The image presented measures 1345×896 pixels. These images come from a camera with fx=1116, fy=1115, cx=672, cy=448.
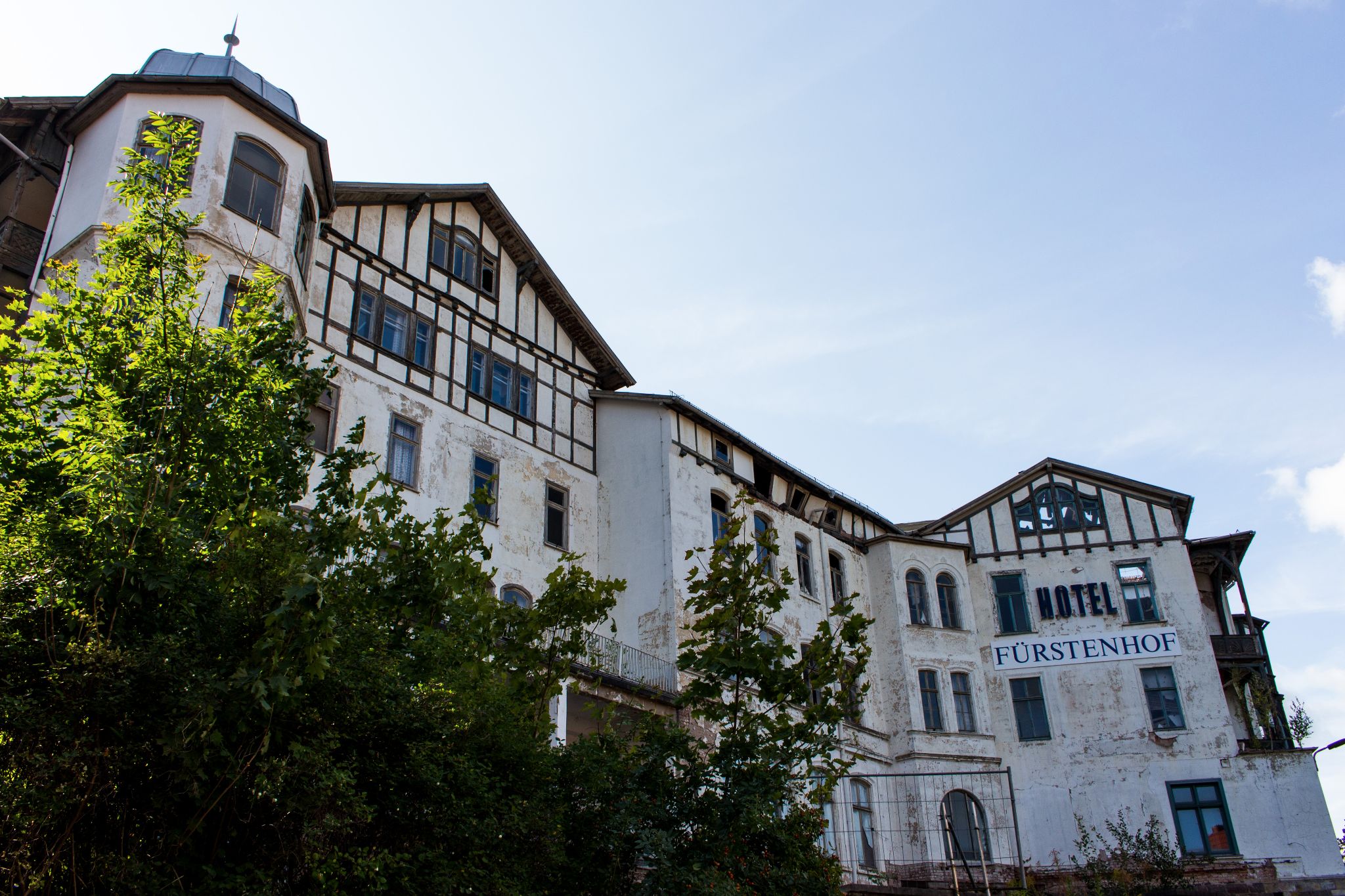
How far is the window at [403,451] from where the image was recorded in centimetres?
2333

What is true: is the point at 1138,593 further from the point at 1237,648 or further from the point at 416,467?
the point at 416,467

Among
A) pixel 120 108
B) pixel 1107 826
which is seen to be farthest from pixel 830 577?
pixel 120 108

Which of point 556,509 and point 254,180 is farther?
point 556,509

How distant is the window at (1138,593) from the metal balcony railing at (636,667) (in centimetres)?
1496

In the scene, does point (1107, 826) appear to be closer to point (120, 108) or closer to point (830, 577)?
point (830, 577)

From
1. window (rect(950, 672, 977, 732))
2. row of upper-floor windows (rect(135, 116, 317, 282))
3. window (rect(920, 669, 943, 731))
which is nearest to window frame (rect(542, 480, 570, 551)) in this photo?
row of upper-floor windows (rect(135, 116, 317, 282))

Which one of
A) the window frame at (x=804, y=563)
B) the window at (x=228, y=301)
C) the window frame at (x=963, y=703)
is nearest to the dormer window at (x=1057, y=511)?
the window frame at (x=963, y=703)

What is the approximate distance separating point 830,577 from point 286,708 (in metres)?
24.6

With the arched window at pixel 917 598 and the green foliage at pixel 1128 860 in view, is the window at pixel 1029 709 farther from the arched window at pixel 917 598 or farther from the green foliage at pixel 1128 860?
the arched window at pixel 917 598

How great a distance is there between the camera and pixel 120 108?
20047 mm

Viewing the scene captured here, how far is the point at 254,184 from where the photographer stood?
67.7 ft

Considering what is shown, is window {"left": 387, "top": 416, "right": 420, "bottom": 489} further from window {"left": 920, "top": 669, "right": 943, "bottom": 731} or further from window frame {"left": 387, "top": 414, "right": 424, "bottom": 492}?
window {"left": 920, "top": 669, "right": 943, "bottom": 731}

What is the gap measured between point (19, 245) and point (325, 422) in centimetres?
605

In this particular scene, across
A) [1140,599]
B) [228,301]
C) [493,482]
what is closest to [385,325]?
[493,482]
